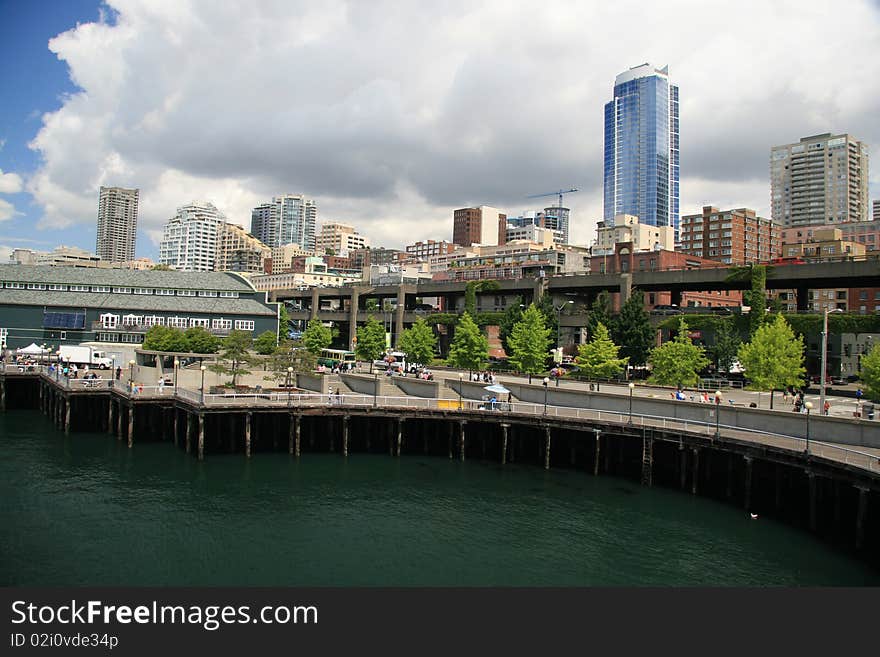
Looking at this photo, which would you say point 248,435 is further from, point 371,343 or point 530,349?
point 371,343

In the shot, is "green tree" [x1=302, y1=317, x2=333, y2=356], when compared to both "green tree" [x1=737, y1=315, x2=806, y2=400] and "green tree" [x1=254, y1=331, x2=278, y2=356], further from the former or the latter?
"green tree" [x1=737, y1=315, x2=806, y2=400]

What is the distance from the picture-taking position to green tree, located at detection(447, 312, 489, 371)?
80.8m

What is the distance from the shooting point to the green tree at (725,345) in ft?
253

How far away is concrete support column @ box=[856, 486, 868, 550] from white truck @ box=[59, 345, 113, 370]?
83263 millimetres

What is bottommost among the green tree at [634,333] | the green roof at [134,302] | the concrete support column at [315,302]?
the green tree at [634,333]

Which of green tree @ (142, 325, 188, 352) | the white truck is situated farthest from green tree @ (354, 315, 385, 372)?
the white truck

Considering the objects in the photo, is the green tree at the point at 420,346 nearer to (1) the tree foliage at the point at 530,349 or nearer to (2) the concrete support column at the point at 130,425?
(1) the tree foliage at the point at 530,349

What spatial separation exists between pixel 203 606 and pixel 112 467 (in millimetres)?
30781

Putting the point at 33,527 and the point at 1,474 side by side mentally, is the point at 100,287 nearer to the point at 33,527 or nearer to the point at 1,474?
the point at 1,474

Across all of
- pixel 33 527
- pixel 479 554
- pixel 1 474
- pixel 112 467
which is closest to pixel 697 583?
pixel 479 554

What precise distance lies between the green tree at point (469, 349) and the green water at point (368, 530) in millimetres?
27432

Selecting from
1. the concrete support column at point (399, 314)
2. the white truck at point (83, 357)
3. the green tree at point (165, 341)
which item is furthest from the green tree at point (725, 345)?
the white truck at point (83, 357)

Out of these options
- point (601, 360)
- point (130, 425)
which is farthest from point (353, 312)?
point (130, 425)

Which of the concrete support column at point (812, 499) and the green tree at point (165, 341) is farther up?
the green tree at point (165, 341)
